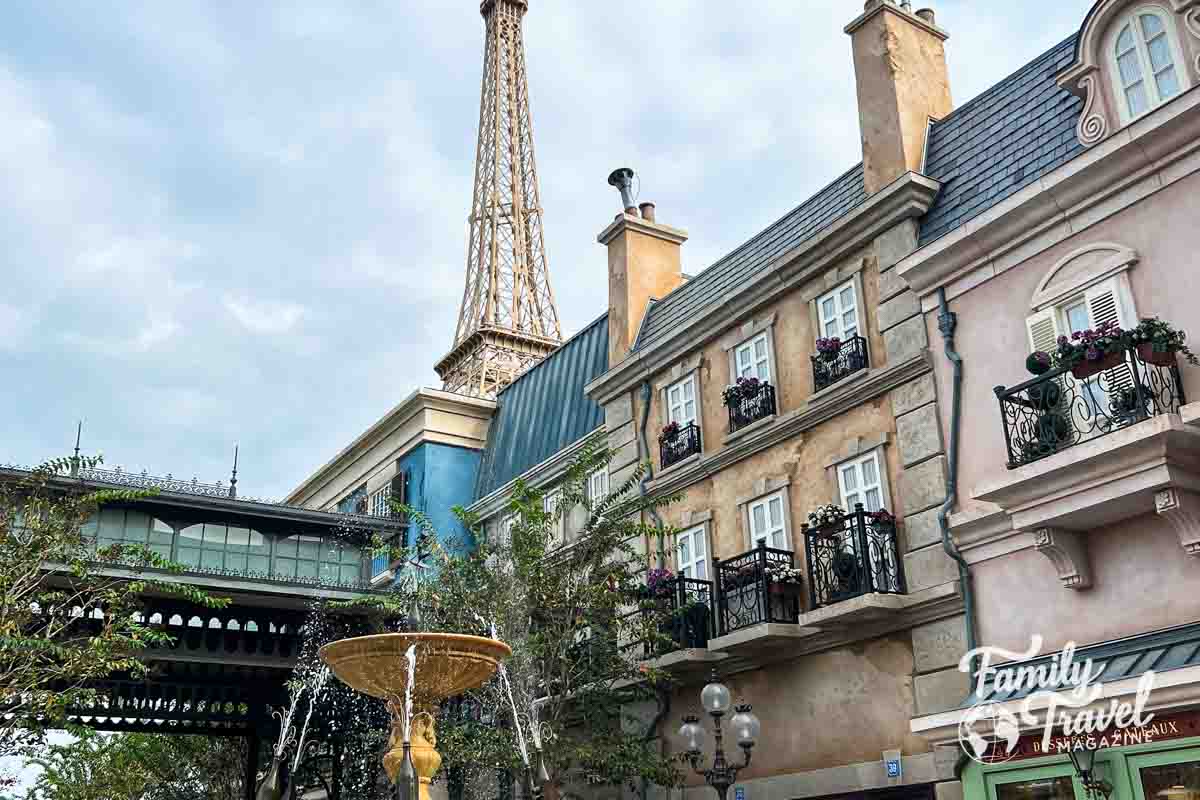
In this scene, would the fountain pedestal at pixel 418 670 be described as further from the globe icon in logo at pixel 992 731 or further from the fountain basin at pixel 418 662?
the globe icon in logo at pixel 992 731

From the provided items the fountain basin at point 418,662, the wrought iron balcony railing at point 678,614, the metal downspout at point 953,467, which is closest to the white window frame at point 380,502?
the wrought iron balcony railing at point 678,614

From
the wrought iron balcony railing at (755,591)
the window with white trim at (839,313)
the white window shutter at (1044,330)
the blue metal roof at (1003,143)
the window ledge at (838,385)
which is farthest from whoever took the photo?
the window with white trim at (839,313)

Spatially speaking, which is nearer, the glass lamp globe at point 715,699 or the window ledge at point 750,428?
the glass lamp globe at point 715,699

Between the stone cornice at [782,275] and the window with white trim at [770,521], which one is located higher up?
the stone cornice at [782,275]

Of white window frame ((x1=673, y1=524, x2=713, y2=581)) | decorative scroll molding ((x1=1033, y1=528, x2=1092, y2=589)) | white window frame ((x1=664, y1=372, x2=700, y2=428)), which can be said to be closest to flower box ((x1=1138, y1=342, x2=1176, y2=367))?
decorative scroll molding ((x1=1033, y1=528, x2=1092, y2=589))

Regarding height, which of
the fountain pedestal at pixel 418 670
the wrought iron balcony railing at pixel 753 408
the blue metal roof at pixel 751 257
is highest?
the blue metal roof at pixel 751 257

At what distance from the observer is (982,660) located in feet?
49.9

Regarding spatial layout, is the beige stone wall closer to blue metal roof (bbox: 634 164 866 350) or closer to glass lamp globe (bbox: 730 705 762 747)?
glass lamp globe (bbox: 730 705 762 747)

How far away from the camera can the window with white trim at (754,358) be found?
20.4m

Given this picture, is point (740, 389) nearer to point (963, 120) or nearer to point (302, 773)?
point (963, 120)

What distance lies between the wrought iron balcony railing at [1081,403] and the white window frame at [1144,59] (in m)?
3.18

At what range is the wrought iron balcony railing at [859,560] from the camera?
1661cm

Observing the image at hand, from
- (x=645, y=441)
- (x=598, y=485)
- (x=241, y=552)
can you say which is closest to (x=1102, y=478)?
(x=645, y=441)

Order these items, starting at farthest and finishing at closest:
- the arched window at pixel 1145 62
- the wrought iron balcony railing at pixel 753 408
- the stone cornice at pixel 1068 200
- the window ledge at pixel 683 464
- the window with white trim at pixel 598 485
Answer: the window with white trim at pixel 598 485 < the window ledge at pixel 683 464 < the wrought iron balcony railing at pixel 753 408 < the arched window at pixel 1145 62 < the stone cornice at pixel 1068 200
